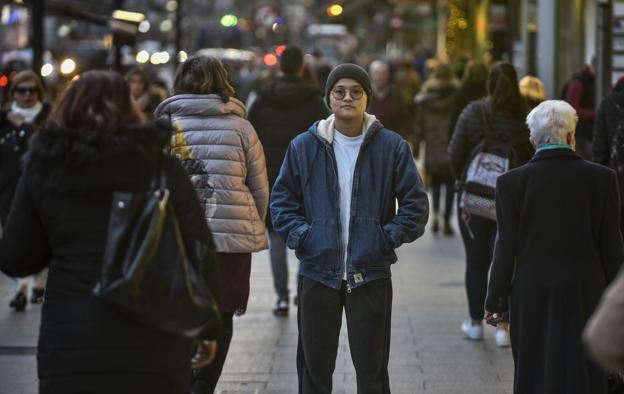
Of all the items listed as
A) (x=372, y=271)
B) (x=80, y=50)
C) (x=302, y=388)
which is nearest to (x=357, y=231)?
(x=372, y=271)

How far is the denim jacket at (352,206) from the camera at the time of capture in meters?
6.05

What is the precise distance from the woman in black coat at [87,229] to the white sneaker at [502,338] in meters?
4.93

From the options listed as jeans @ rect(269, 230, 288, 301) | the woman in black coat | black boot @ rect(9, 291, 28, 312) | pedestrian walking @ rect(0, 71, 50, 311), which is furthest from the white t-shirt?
black boot @ rect(9, 291, 28, 312)

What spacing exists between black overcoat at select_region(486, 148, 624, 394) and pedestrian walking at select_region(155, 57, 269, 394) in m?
1.48

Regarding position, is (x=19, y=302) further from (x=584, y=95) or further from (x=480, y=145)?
(x=584, y=95)

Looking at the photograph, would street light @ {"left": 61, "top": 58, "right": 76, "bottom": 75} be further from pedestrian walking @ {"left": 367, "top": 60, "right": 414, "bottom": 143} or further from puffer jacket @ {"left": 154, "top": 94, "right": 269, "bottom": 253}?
puffer jacket @ {"left": 154, "top": 94, "right": 269, "bottom": 253}

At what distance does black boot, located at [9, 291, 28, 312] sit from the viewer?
34.2ft

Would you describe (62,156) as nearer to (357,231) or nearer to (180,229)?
(180,229)

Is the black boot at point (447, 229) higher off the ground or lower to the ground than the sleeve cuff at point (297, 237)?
lower

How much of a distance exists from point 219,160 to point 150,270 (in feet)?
8.73

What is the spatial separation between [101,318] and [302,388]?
7.00 feet

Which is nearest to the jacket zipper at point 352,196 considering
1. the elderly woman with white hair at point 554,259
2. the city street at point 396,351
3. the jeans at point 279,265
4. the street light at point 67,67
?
the elderly woman with white hair at point 554,259

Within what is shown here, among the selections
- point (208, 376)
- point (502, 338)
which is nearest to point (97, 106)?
point (208, 376)

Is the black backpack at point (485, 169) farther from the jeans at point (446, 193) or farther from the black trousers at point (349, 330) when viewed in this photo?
the jeans at point (446, 193)
